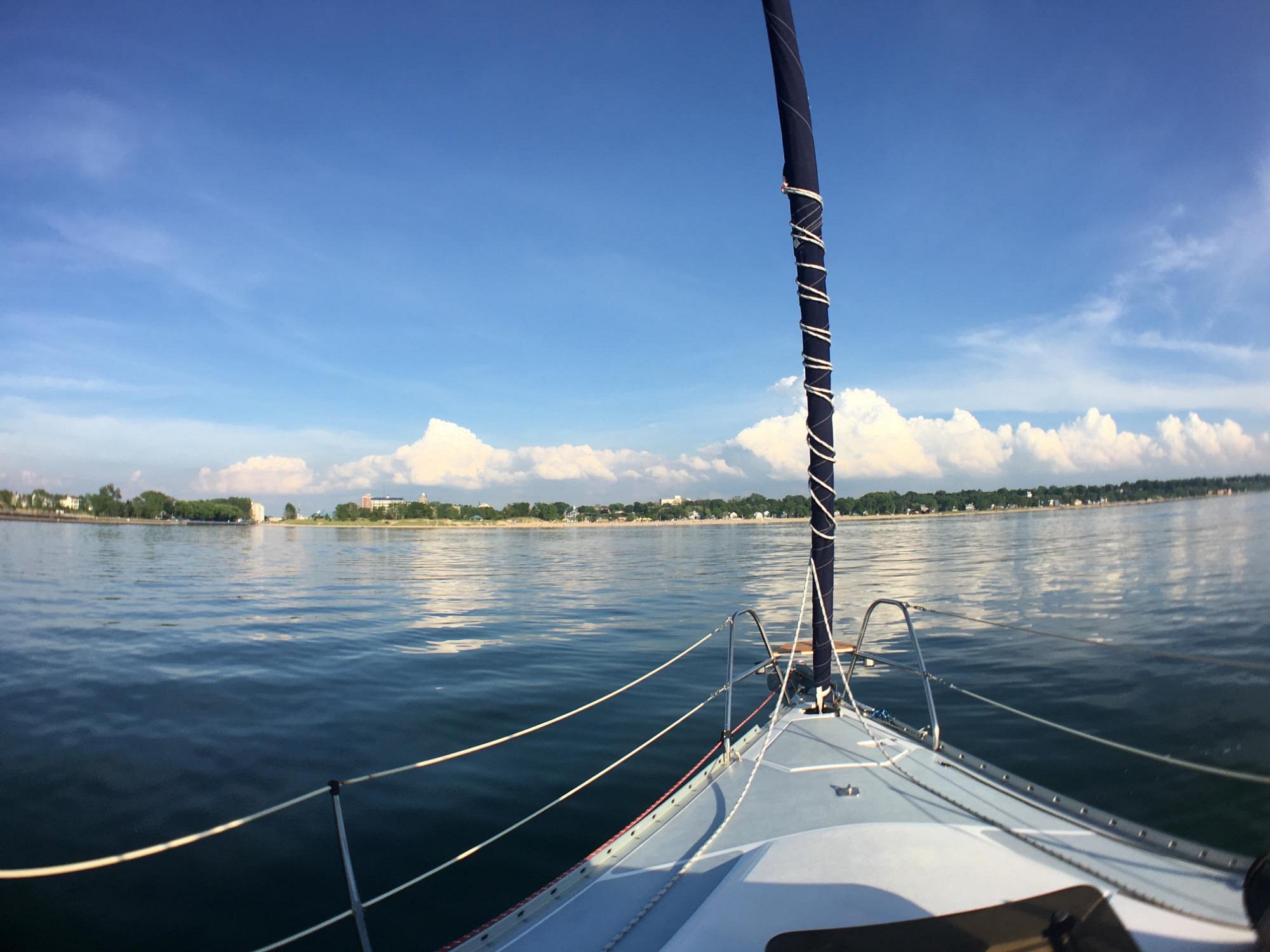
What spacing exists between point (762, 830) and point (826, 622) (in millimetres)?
1959

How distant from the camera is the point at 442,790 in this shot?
6.57m

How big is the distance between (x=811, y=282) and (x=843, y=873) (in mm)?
3775

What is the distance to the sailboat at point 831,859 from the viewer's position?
2.39m

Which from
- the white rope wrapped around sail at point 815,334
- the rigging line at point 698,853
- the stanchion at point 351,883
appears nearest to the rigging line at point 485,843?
the stanchion at point 351,883

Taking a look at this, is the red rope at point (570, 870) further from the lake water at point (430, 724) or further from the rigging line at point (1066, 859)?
the rigging line at point (1066, 859)

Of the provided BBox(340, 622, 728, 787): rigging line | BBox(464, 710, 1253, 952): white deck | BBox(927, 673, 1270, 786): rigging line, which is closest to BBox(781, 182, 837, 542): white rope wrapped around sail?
BBox(340, 622, 728, 787): rigging line

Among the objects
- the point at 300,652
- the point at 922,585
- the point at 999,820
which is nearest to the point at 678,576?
the point at 922,585

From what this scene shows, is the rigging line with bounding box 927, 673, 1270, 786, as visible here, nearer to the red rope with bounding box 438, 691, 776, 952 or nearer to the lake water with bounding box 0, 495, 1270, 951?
the lake water with bounding box 0, 495, 1270, 951

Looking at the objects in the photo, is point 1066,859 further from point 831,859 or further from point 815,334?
point 815,334

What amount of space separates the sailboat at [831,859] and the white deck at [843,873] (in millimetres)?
10

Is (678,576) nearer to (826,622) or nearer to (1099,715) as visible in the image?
(1099,715)

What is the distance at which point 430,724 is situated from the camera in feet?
28.5

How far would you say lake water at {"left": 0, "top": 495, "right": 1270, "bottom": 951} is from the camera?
504cm

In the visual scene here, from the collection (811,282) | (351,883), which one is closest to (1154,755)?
(811,282)
